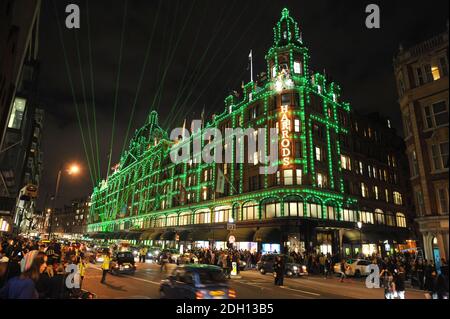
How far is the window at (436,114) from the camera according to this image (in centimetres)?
757

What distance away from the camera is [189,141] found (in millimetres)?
61562

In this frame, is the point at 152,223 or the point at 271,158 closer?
the point at 271,158

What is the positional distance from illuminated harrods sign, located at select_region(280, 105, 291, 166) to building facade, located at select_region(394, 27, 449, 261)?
25.2 metres

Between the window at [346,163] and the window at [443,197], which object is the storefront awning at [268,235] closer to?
the window at [346,163]

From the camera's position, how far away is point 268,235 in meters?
38.4

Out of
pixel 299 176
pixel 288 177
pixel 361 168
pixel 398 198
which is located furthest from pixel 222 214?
pixel 398 198

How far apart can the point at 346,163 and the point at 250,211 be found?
17.3 metres

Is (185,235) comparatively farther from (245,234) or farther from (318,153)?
(318,153)

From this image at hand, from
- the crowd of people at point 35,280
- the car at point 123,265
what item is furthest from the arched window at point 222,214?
the crowd of people at point 35,280

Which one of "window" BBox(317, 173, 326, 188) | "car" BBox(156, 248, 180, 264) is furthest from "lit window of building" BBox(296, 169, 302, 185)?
"car" BBox(156, 248, 180, 264)

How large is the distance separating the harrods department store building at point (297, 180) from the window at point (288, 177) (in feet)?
0.42
